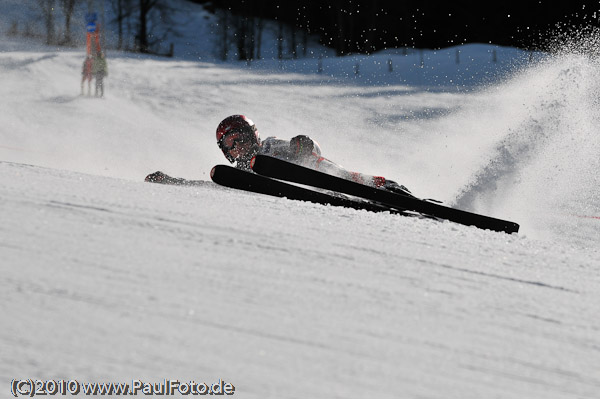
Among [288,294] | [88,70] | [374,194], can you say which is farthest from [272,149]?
[88,70]

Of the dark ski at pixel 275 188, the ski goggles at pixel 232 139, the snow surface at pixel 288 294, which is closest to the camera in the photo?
the snow surface at pixel 288 294

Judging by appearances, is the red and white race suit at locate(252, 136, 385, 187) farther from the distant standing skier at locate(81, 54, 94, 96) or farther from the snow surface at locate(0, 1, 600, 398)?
the distant standing skier at locate(81, 54, 94, 96)

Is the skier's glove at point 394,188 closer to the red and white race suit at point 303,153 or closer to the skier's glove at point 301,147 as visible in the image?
the red and white race suit at point 303,153

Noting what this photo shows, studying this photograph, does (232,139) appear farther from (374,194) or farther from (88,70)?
(88,70)

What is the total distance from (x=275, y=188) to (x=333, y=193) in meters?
0.48

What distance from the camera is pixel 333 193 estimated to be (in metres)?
5.66

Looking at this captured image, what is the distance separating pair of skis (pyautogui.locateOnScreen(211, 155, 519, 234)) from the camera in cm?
536

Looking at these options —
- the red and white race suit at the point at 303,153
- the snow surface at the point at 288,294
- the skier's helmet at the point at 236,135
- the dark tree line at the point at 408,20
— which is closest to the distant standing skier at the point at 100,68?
the skier's helmet at the point at 236,135

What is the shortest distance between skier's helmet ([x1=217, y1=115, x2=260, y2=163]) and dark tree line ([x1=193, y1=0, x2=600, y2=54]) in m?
28.1

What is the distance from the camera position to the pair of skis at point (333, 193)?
5.36m

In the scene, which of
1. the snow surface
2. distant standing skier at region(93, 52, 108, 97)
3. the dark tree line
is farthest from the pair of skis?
the dark tree line

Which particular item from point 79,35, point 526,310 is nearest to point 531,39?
point 79,35

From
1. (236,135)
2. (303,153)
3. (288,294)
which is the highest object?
(236,135)

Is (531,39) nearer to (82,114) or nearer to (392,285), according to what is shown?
(82,114)
